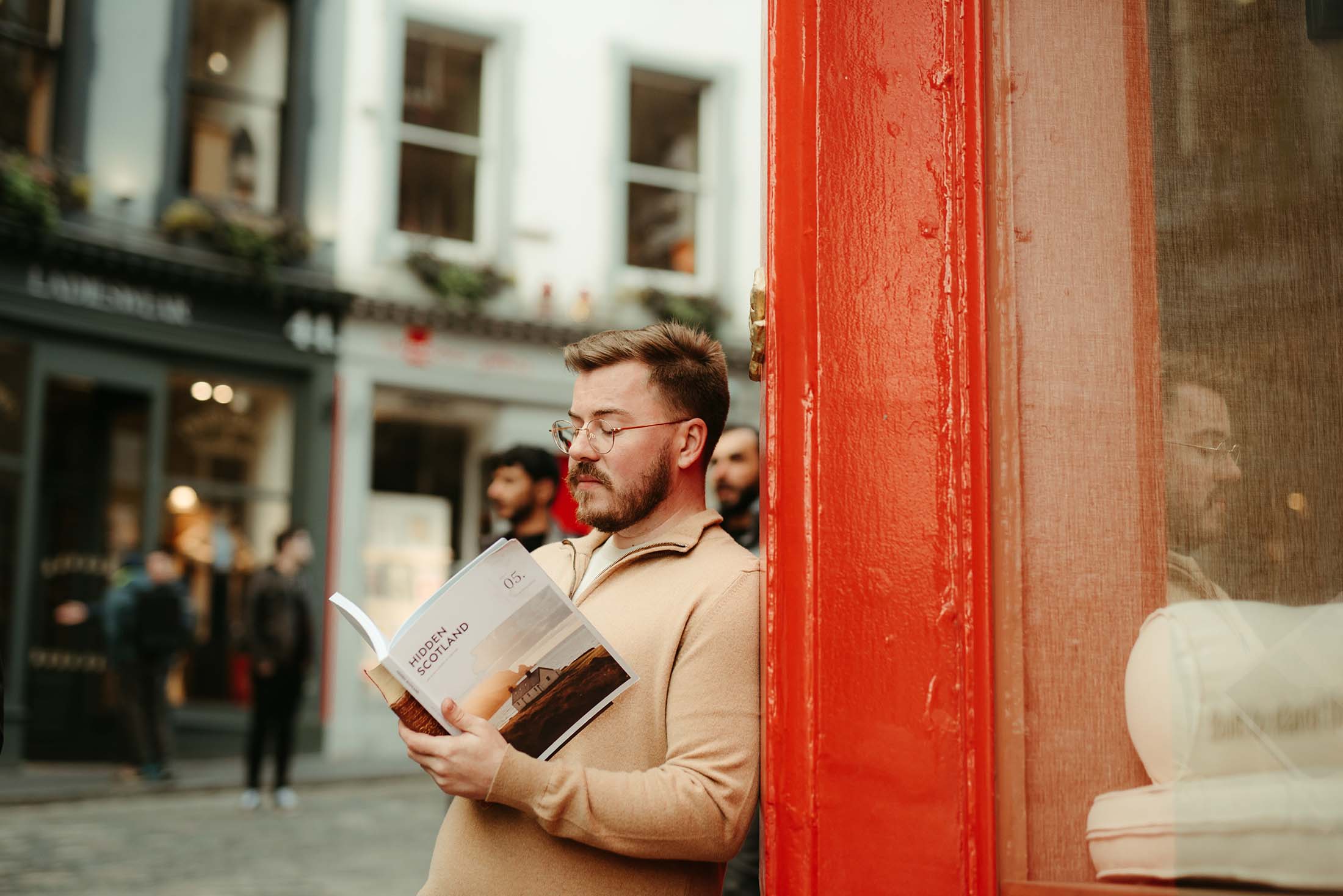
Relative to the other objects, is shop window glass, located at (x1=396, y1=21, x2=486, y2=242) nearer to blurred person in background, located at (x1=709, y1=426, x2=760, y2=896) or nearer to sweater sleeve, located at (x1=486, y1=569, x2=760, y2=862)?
blurred person in background, located at (x1=709, y1=426, x2=760, y2=896)

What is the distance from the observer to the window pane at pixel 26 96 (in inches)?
408

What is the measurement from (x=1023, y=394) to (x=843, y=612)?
33 centimetres

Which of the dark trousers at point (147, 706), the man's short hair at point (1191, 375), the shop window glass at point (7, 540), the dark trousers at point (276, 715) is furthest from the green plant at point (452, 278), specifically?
the man's short hair at point (1191, 375)

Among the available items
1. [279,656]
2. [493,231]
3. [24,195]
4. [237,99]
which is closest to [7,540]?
[24,195]

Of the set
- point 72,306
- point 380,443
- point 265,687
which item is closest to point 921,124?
point 265,687

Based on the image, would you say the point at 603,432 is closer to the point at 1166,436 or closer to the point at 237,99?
the point at 1166,436

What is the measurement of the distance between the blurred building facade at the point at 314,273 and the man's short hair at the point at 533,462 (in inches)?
228

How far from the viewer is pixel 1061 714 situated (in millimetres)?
1450

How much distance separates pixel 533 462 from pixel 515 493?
0.47 ft

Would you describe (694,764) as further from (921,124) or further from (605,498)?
(921,124)

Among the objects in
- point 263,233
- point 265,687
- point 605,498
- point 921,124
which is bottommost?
point 265,687

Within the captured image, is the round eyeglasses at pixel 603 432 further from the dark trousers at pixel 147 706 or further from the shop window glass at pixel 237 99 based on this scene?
the shop window glass at pixel 237 99

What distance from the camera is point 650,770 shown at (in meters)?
1.81

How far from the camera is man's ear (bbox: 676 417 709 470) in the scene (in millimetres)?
2152
